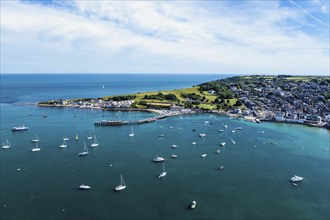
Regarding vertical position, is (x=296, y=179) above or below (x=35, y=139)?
below

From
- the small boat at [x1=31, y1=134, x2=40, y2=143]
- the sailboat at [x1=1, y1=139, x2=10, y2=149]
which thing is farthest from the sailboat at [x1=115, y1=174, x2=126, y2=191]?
the sailboat at [x1=1, y1=139, x2=10, y2=149]

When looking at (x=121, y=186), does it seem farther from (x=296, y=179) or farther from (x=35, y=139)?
(x=35, y=139)

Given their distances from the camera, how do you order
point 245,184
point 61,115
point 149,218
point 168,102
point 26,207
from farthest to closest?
point 168,102 < point 61,115 < point 245,184 < point 26,207 < point 149,218

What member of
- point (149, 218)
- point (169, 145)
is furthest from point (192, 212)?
point (169, 145)

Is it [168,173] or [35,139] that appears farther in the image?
[35,139]

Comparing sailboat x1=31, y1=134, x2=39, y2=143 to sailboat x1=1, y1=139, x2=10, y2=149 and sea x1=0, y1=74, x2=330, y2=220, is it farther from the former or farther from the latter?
sailboat x1=1, y1=139, x2=10, y2=149

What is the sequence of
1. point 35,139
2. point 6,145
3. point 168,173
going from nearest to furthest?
point 168,173 → point 6,145 → point 35,139

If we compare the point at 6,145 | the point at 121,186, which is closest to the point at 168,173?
the point at 121,186

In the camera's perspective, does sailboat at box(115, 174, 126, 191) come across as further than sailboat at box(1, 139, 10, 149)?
No

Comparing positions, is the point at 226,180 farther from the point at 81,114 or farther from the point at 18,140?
the point at 81,114
